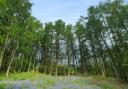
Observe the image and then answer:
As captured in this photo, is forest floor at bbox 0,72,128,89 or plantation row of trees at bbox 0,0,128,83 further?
plantation row of trees at bbox 0,0,128,83

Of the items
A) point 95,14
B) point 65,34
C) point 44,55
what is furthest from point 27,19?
point 44,55

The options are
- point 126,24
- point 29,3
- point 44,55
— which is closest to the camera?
point 126,24

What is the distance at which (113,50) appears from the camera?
43062 mm

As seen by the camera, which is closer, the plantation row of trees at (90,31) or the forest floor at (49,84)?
the forest floor at (49,84)

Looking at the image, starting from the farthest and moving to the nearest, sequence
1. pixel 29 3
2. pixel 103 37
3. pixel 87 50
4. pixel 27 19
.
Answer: pixel 87 50, pixel 103 37, pixel 27 19, pixel 29 3

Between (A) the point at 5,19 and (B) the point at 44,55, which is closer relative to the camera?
(A) the point at 5,19

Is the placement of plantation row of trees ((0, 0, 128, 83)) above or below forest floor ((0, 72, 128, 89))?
above

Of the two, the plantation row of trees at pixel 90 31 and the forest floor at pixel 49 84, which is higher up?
the plantation row of trees at pixel 90 31

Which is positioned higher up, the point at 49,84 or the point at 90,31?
the point at 90,31

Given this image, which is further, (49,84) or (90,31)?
(90,31)

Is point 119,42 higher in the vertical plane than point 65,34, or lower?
lower

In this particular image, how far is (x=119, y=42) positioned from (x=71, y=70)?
111 feet

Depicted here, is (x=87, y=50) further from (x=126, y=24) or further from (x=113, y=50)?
(x=126, y=24)

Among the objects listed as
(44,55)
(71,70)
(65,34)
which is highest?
(65,34)
